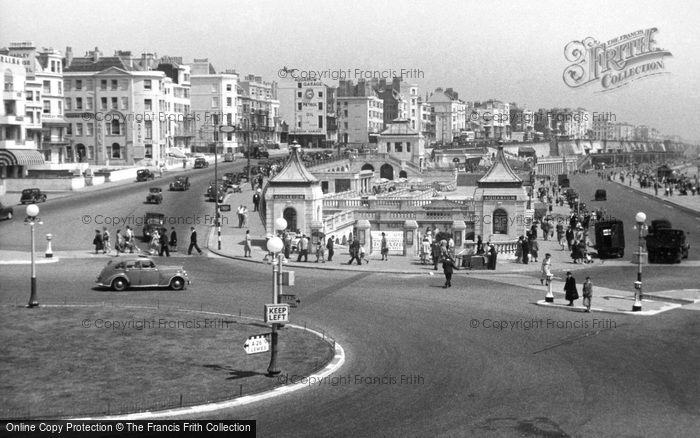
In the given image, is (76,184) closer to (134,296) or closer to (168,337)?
(134,296)

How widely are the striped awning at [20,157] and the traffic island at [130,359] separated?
47829 mm

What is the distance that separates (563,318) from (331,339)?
23.1 ft

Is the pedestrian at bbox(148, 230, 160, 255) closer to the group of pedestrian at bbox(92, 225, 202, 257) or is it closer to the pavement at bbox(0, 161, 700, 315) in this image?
the group of pedestrian at bbox(92, 225, 202, 257)

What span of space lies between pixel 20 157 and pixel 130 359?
56.7 m

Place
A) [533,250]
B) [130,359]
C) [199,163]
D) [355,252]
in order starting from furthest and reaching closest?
[199,163] → [533,250] → [355,252] → [130,359]

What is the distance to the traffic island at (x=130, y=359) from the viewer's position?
16656 millimetres

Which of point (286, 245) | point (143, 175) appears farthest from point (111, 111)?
point (286, 245)

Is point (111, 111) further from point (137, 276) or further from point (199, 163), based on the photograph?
point (137, 276)

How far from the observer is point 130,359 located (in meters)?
19.6

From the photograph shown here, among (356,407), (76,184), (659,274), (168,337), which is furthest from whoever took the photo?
(76,184)

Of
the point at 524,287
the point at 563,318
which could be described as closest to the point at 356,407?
the point at 563,318

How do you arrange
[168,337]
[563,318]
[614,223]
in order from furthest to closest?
[614,223] → [563,318] → [168,337]

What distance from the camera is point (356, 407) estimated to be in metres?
16.3

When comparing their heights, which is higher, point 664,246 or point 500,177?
point 500,177
